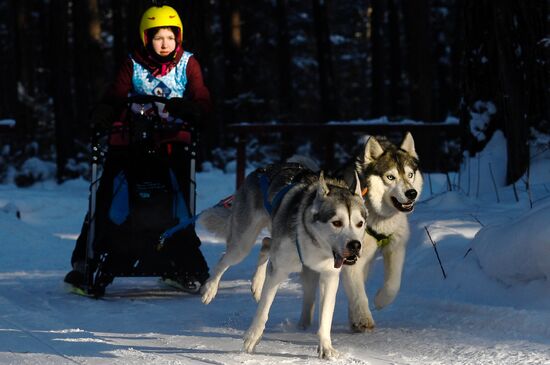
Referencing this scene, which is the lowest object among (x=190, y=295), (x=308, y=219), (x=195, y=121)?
(x=190, y=295)

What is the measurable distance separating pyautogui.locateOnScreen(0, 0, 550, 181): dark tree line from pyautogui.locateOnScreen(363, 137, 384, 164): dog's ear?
3.00 meters

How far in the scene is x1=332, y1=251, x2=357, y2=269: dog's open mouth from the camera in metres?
4.59

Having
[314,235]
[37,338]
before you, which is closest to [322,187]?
[314,235]

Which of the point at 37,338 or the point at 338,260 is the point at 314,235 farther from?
the point at 37,338

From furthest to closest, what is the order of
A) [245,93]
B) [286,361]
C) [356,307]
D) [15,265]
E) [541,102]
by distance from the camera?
[245,93] < [541,102] < [15,265] < [356,307] < [286,361]

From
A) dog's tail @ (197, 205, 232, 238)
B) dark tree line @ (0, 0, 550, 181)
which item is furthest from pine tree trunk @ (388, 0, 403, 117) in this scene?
dog's tail @ (197, 205, 232, 238)

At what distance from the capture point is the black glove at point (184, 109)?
22.0ft

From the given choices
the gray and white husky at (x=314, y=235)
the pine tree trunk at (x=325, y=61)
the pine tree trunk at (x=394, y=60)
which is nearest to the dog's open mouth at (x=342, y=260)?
the gray and white husky at (x=314, y=235)

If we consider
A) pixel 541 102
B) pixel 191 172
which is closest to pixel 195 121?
pixel 191 172

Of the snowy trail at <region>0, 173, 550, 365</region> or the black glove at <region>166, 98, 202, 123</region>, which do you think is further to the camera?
the black glove at <region>166, 98, 202, 123</region>

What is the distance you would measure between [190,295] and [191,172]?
3.09 feet

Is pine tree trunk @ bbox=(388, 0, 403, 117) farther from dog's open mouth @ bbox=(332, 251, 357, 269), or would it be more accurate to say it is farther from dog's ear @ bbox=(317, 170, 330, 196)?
dog's open mouth @ bbox=(332, 251, 357, 269)

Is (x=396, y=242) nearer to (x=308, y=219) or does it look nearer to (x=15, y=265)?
(x=308, y=219)

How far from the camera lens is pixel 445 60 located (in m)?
33.5
